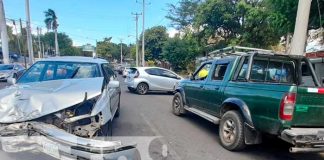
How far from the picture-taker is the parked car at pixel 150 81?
1603 cm

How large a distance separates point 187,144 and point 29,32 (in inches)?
1149

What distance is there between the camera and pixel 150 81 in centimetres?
1608

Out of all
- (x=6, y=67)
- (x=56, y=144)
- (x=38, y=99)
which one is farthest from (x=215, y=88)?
(x=6, y=67)

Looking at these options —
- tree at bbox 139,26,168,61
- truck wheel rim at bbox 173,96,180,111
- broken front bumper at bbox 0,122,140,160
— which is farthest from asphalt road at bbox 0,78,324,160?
tree at bbox 139,26,168,61

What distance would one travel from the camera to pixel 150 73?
16.2m

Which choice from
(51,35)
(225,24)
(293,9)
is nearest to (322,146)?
(293,9)

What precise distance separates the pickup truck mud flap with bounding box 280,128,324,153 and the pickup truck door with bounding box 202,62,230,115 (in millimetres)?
2020

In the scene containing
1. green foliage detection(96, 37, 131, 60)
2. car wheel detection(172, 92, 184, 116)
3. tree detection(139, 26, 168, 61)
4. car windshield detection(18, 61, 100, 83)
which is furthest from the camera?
green foliage detection(96, 37, 131, 60)

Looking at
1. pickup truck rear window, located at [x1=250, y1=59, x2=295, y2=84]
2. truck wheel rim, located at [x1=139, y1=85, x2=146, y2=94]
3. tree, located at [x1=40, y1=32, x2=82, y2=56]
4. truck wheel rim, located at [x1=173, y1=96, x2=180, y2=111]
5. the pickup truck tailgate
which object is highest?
tree, located at [x1=40, y1=32, x2=82, y2=56]

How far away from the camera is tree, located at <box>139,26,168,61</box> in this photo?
46.8 meters

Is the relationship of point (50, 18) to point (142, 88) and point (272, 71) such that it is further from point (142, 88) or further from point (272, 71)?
point (272, 71)

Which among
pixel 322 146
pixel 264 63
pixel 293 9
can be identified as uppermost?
pixel 293 9

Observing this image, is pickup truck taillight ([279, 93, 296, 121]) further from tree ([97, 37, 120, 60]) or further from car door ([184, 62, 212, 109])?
tree ([97, 37, 120, 60])

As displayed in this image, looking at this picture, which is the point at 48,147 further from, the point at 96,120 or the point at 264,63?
the point at 264,63
